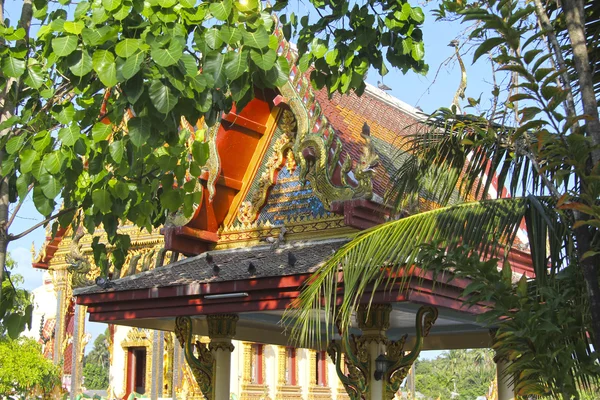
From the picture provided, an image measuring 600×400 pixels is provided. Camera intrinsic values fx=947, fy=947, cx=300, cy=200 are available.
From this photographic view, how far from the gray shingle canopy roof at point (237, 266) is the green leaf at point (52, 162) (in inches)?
135

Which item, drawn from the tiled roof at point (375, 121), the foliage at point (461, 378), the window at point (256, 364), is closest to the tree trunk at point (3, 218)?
the tiled roof at point (375, 121)

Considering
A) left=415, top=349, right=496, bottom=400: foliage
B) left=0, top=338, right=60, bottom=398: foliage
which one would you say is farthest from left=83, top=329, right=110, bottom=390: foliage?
left=0, top=338, right=60, bottom=398: foliage

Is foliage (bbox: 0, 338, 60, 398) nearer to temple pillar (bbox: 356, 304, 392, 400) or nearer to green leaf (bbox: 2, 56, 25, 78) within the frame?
temple pillar (bbox: 356, 304, 392, 400)

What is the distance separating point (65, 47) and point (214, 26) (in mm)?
1003

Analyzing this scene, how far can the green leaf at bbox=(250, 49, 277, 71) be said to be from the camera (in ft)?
20.4

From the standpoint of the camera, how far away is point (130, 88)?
19.8 ft

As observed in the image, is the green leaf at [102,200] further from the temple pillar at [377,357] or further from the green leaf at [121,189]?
the temple pillar at [377,357]

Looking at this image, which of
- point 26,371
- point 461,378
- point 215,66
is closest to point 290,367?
point 26,371

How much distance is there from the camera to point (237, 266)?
10297 millimetres

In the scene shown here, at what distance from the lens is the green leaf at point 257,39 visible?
20.2ft

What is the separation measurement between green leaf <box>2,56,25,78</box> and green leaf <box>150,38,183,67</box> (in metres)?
1.12

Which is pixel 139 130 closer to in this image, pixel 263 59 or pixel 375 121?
pixel 263 59

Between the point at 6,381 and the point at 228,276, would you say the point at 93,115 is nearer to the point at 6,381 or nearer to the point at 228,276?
the point at 228,276

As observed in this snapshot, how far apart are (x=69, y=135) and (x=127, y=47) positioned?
2.62ft
